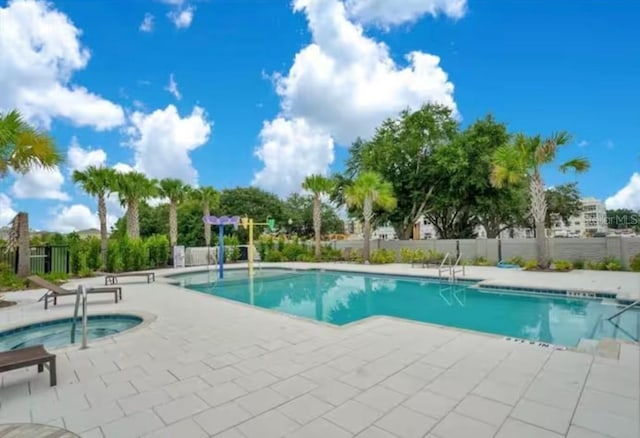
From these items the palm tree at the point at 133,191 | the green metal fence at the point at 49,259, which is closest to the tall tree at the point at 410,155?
the palm tree at the point at 133,191

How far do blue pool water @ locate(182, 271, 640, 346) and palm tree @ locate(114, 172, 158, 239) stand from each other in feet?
18.3

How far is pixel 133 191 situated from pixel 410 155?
600 inches

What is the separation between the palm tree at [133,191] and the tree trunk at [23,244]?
4476 millimetres

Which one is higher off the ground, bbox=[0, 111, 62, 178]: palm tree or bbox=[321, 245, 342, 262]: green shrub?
bbox=[0, 111, 62, 178]: palm tree

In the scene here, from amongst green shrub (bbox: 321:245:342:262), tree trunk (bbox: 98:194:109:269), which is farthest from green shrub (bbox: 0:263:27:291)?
green shrub (bbox: 321:245:342:262)

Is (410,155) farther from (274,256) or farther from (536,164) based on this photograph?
(274,256)

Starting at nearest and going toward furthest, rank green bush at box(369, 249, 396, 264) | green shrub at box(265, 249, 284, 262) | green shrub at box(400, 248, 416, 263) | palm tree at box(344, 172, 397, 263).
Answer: green shrub at box(400, 248, 416, 263) < green bush at box(369, 249, 396, 264) < palm tree at box(344, 172, 397, 263) < green shrub at box(265, 249, 284, 262)

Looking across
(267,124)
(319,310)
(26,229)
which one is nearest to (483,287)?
(319,310)

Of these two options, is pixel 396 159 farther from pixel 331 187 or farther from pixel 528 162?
pixel 528 162

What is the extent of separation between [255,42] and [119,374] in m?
12.1

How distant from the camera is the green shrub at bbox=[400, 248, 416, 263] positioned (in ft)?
56.5

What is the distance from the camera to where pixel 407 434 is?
2.43m

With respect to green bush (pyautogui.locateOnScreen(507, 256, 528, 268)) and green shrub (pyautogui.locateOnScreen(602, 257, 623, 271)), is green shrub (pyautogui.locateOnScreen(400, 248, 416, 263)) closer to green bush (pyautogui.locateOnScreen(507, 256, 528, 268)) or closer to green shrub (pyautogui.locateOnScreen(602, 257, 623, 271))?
green bush (pyautogui.locateOnScreen(507, 256, 528, 268))

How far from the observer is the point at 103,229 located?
→ 48.1 ft
